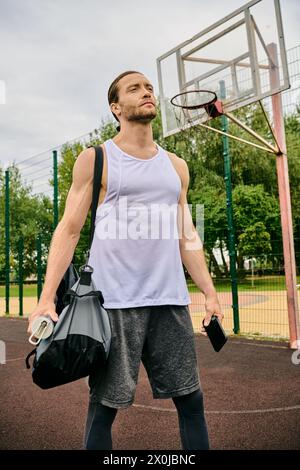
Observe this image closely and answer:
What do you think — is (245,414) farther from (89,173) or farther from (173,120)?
(173,120)

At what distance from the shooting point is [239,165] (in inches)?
785

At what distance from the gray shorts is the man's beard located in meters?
0.74

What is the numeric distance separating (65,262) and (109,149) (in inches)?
18.6

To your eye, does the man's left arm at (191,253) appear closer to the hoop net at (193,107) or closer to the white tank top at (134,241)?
the white tank top at (134,241)

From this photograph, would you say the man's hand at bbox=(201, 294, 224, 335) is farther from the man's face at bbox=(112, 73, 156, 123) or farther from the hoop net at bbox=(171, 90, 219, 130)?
the hoop net at bbox=(171, 90, 219, 130)

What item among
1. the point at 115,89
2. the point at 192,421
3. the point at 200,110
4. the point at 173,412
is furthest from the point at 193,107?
the point at 192,421

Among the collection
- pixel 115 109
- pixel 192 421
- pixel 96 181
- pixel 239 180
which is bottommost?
pixel 192 421

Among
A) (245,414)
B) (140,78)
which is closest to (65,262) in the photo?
(140,78)

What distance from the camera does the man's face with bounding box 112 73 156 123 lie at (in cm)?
169

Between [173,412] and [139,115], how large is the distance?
7.44 ft

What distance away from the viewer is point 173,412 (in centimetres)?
311

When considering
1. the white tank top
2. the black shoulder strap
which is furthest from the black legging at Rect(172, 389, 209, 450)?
the black shoulder strap

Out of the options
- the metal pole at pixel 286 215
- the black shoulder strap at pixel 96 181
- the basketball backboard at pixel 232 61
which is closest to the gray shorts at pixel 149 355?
the black shoulder strap at pixel 96 181

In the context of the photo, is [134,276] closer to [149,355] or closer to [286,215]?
[149,355]
